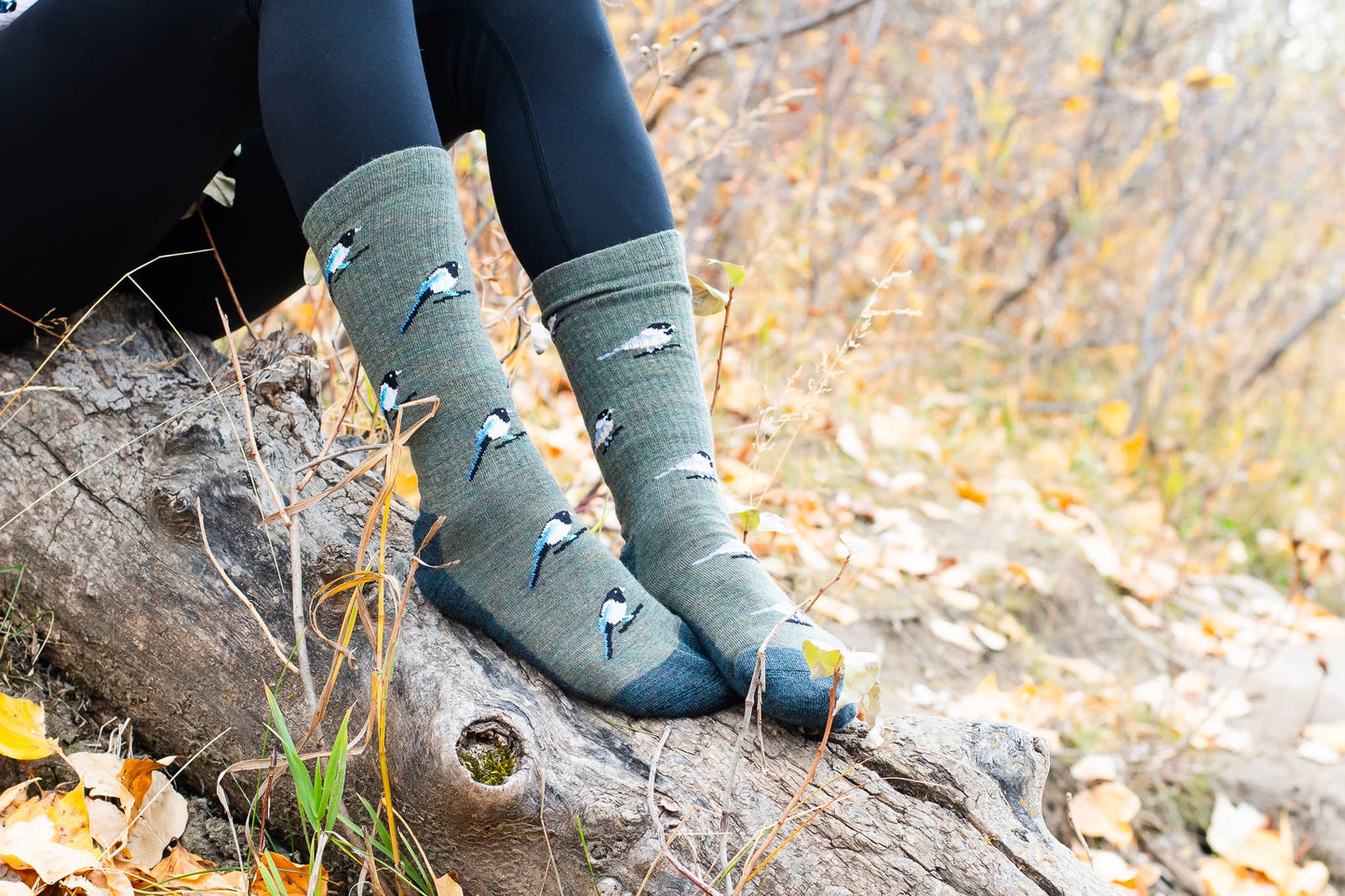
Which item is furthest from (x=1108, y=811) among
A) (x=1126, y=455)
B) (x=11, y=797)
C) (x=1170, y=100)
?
(x=1170, y=100)

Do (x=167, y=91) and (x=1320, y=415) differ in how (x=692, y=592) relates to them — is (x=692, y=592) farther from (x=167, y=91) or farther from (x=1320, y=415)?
(x=1320, y=415)

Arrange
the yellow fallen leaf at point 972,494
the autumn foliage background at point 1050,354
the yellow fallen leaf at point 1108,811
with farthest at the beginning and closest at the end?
the yellow fallen leaf at point 972,494, the autumn foliage background at point 1050,354, the yellow fallen leaf at point 1108,811

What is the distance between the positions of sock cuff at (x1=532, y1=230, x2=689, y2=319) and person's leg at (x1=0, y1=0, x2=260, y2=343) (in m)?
0.27

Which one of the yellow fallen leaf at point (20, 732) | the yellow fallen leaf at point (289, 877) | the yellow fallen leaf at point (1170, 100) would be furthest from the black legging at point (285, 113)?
the yellow fallen leaf at point (1170, 100)

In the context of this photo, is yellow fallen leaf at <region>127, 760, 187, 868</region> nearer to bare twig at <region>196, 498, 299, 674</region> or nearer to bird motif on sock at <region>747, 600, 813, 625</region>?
bare twig at <region>196, 498, 299, 674</region>

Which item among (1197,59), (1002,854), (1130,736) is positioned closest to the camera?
(1002,854)

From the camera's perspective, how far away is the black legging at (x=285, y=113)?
27.5 inches

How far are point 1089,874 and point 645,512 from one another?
400mm

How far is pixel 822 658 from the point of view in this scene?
0.61 meters

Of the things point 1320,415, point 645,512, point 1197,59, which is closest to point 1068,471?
point 1320,415

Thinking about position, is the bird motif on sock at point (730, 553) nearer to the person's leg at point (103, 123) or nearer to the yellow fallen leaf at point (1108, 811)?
the person's leg at point (103, 123)

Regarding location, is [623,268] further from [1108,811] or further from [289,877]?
[1108,811]

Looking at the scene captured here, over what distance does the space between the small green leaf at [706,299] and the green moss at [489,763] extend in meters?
0.47

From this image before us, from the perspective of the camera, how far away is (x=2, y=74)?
76 cm
